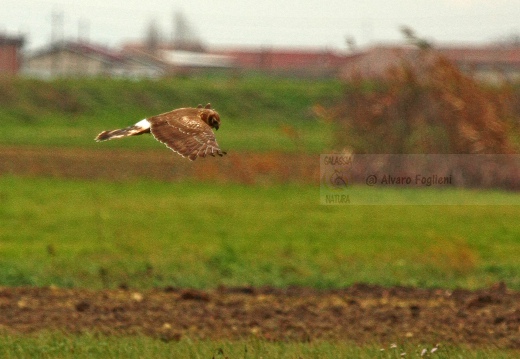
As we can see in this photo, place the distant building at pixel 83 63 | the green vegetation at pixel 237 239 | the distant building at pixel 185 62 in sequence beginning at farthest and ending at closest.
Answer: the distant building at pixel 185 62
the distant building at pixel 83 63
the green vegetation at pixel 237 239

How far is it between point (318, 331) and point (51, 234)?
8.81 metres

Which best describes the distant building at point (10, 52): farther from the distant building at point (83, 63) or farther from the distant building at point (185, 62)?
the distant building at point (185, 62)

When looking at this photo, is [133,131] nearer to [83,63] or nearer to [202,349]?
[202,349]

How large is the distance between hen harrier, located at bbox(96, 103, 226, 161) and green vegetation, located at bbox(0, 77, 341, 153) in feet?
107

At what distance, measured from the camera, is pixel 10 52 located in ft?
263

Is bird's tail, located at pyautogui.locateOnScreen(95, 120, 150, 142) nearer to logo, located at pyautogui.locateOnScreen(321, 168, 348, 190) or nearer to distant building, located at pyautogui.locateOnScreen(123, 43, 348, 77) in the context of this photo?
logo, located at pyautogui.locateOnScreen(321, 168, 348, 190)

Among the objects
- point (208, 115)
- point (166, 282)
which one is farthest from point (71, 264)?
point (208, 115)

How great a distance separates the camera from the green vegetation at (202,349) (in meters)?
8.06

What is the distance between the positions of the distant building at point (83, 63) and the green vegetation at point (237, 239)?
60825 millimetres

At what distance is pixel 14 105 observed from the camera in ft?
165

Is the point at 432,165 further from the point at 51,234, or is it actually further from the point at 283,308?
the point at 283,308

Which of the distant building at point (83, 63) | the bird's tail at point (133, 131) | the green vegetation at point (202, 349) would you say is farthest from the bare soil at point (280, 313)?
the distant building at point (83, 63)

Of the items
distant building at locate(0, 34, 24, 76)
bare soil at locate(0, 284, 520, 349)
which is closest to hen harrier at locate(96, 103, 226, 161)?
bare soil at locate(0, 284, 520, 349)

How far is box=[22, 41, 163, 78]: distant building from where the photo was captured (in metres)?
85.7
